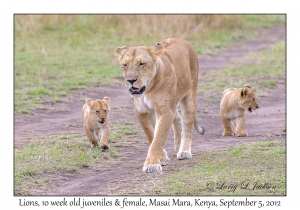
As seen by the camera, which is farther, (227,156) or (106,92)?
(106,92)

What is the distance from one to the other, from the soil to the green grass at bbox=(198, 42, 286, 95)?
0.24m

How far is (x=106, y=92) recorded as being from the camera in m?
10.7

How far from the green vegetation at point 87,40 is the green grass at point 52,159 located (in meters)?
2.77

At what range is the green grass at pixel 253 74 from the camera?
1111 cm

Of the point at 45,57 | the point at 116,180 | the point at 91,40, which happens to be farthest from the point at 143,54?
the point at 91,40

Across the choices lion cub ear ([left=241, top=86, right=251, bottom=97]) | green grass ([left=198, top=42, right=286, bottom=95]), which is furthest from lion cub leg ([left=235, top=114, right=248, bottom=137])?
green grass ([left=198, top=42, right=286, bottom=95])

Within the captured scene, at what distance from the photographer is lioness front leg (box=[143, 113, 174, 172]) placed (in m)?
5.95

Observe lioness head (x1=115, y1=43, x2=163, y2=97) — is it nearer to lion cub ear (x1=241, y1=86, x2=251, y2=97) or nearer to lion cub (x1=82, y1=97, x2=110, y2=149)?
lion cub (x1=82, y1=97, x2=110, y2=149)

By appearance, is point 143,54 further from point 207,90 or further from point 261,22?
point 261,22

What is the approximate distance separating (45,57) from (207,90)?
353cm

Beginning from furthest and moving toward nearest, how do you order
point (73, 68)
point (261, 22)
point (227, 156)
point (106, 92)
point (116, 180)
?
point (261, 22) < point (73, 68) < point (106, 92) < point (227, 156) < point (116, 180)

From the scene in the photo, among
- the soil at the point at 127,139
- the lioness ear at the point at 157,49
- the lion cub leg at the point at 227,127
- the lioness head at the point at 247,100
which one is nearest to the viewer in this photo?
the soil at the point at 127,139

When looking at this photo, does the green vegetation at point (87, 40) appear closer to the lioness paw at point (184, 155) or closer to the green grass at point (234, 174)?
the lioness paw at point (184, 155)

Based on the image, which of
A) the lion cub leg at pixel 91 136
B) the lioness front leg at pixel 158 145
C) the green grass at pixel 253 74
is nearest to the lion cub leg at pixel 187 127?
the lioness front leg at pixel 158 145
